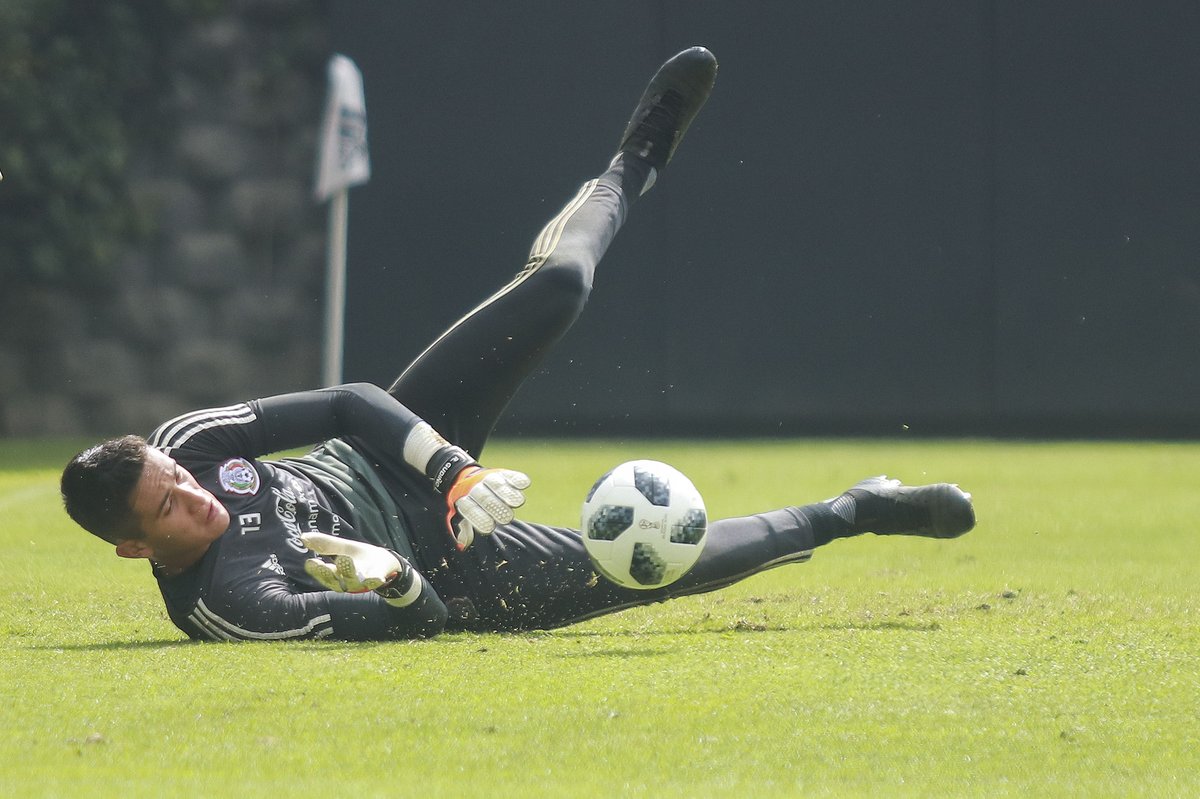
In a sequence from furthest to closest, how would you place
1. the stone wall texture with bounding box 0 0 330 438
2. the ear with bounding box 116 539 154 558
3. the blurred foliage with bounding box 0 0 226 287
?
1. the stone wall texture with bounding box 0 0 330 438
2. the blurred foliage with bounding box 0 0 226 287
3. the ear with bounding box 116 539 154 558

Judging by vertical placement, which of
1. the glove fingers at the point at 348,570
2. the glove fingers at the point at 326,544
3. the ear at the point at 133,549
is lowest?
the ear at the point at 133,549

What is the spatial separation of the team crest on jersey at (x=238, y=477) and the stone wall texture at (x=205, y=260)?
10.1m

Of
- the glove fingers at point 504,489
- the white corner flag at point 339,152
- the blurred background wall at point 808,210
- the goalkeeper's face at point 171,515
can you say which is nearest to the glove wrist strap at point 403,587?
the glove fingers at point 504,489

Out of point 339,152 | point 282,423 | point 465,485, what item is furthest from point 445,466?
point 339,152

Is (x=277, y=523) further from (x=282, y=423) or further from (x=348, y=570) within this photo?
(x=348, y=570)

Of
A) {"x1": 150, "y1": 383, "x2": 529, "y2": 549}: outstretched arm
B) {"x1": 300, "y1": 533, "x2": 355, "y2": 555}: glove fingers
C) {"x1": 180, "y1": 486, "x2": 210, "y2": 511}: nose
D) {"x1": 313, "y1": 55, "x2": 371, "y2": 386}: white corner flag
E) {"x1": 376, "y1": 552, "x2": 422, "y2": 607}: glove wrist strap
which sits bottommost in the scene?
{"x1": 376, "y1": 552, "x2": 422, "y2": 607}: glove wrist strap

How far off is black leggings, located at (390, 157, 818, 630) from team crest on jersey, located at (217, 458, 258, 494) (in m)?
0.44

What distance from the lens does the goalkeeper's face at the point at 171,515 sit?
11.8ft

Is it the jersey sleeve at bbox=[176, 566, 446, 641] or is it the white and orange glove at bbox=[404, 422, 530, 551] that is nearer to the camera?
the white and orange glove at bbox=[404, 422, 530, 551]

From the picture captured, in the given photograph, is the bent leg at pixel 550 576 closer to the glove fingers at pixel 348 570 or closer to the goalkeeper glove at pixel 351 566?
the goalkeeper glove at pixel 351 566

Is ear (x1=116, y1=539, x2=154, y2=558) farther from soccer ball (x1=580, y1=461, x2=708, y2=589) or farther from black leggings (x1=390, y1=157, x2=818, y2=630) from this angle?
soccer ball (x1=580, y1=461, x2=708, y2=589)

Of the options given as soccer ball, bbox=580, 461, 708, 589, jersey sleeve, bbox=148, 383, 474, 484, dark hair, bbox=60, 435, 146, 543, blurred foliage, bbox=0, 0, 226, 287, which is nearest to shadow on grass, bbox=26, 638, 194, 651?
dark hair, bbox=60, 435, 146, 543

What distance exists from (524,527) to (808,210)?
31.0 feet

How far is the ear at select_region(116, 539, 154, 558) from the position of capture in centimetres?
369
